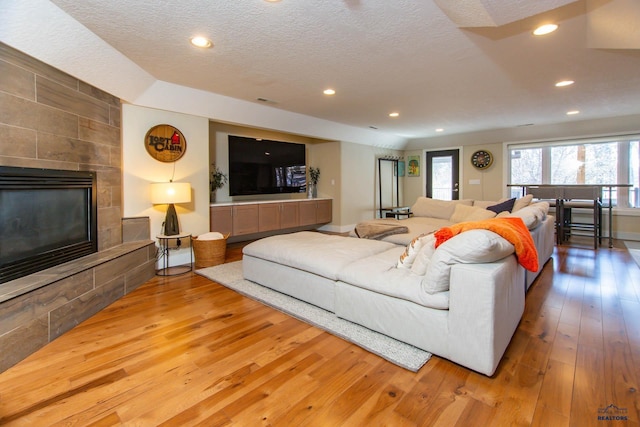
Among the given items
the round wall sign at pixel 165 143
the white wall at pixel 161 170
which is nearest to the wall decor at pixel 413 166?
the white wall at pixel 161 170

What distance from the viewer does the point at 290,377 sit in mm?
1787

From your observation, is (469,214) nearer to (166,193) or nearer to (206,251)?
(206,251)

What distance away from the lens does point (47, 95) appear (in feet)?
8.27

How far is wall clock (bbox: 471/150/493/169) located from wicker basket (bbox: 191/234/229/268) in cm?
612

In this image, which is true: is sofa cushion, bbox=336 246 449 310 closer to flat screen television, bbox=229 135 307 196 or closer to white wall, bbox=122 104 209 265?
white wall, bbox=122 104 209 265

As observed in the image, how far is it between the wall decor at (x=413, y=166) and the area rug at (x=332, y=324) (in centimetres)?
613

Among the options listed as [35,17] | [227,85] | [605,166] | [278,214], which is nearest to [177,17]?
[35,17]

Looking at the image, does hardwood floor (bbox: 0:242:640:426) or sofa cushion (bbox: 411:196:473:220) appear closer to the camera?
hardwood floor (bbox: 0:242:640:426)

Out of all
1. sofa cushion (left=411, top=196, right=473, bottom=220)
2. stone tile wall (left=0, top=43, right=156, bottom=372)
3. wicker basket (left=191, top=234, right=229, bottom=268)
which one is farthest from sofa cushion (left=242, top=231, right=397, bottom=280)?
sofa cushion (left=411, top=196, right=473, bottom=220)

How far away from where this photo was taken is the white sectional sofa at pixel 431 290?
1.74 metres

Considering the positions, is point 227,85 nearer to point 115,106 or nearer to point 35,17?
point 115,106

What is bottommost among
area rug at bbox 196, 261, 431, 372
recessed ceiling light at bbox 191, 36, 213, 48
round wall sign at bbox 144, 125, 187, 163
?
area rug at bbox 196, 261, 431, 372

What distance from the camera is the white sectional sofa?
174 cm

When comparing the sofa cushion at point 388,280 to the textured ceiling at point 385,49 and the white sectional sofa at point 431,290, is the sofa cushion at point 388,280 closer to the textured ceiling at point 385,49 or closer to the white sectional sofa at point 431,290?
the white sectional sofa at point 431,290
